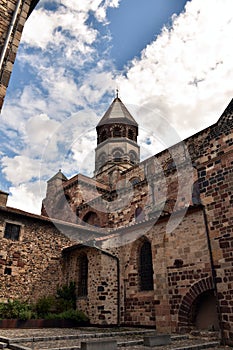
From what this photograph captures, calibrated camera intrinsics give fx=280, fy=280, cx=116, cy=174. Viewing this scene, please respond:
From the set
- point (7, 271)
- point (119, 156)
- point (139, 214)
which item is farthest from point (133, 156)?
point (7, 271)

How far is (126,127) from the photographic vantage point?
30.2 metres

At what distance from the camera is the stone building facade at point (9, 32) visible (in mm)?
6142

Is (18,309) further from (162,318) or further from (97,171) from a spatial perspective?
(97,171)

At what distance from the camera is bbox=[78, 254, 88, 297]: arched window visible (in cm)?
1405

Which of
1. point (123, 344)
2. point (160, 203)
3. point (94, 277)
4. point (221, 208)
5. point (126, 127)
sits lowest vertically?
point (123, 344)

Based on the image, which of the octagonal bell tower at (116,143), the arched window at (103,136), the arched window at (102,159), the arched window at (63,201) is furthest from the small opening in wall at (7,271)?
the arched window at (103,136)

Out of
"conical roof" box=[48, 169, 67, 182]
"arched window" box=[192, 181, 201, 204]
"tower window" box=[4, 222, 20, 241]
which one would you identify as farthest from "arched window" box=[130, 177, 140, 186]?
"tower window" box=[4, 222, 20, 241]

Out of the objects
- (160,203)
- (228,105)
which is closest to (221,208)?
(228,105)

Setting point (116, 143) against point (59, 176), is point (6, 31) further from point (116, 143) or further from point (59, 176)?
point (116, 143)

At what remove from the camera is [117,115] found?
32.0 m

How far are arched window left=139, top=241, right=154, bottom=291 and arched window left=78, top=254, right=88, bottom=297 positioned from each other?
10.7 ft

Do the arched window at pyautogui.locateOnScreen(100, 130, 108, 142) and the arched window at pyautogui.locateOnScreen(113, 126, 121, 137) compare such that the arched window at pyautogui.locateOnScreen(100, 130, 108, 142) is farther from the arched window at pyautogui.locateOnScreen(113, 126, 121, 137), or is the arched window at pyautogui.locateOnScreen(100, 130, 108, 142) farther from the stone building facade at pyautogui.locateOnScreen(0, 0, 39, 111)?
the stone building facade at pyautogui.locateOnScreen(0, 0, 39, 111)

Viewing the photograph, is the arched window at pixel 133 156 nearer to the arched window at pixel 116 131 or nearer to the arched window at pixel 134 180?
the arched window at pixel 116 131

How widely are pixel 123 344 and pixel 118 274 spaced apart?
6.33m
